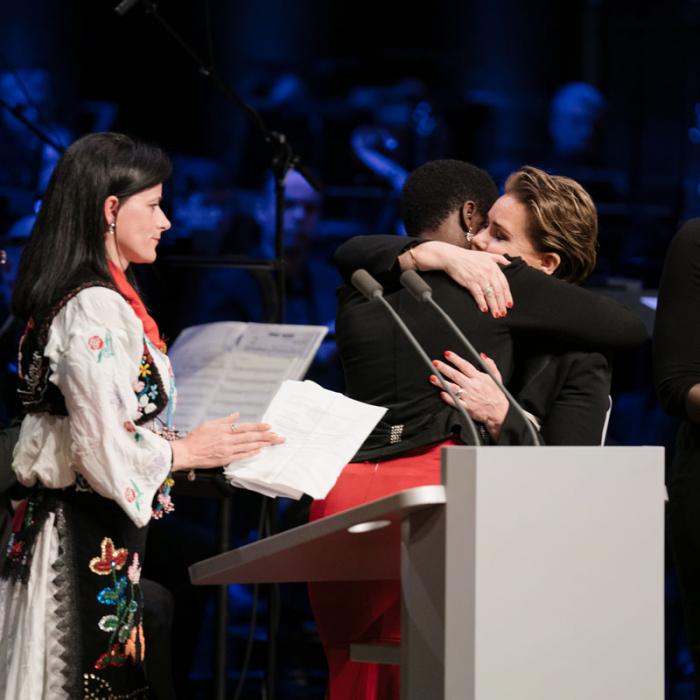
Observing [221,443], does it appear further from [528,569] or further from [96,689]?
[528,569]

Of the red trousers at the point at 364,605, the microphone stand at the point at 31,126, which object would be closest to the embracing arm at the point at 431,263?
the red trousers at the point at 364,605

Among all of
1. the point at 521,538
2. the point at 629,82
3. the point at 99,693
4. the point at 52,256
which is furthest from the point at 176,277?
the point at 629,82

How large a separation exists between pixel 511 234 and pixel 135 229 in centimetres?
73

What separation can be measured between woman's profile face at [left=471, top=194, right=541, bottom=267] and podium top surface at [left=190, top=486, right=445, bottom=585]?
2.60 feet

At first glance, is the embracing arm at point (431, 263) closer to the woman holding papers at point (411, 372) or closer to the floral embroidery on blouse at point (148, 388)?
the woman holding papers at point (411, 372)

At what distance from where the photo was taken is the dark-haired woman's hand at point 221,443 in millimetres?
2125

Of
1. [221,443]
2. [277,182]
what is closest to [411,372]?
[221,443]

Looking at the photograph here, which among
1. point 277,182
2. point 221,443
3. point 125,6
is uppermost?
point 125,6

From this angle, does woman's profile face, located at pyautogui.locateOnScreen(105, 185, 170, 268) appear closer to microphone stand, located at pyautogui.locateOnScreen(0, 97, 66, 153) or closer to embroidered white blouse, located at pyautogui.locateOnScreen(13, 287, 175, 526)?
embroidered white blouse, located at pyautogui.locateOnScreen(13, 287, 175, 526)

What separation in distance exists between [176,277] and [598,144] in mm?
2978

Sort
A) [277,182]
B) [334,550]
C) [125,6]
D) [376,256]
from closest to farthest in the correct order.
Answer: [334,550], [376,256], [125,6], [277,182]

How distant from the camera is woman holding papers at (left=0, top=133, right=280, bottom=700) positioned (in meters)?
2.10

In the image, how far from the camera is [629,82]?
6.55 metres

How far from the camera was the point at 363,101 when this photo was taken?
6.36 m
